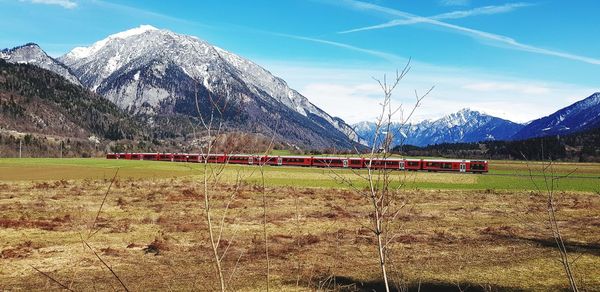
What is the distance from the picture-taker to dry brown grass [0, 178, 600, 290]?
15.7 metres

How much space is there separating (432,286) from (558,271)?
17.5 feet

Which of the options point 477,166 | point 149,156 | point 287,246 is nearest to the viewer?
point 287,246

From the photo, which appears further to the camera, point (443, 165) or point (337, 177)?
point (443, 165)

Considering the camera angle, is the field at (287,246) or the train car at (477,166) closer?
the field at (287,246)

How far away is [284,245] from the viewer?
Result: 22.0 m

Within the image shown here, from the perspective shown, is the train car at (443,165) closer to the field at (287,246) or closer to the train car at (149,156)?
the field at (287,246)

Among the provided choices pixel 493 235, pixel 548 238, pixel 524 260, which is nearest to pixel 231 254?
pixel 524 260

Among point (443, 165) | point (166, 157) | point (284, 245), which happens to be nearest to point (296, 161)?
point (443, 165)

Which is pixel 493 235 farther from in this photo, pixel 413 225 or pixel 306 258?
pixel 306 258

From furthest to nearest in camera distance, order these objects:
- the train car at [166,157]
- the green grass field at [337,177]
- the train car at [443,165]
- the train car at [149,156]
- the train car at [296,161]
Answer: the train car at [149,156] < the train car at [166,157] < the train car at [296,161] < the train car at [443,165] < the green grass field at [337,177]

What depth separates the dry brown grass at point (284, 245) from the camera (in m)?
15.7

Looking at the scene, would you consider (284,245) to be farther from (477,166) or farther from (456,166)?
(477,166)

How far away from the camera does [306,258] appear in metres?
19.2

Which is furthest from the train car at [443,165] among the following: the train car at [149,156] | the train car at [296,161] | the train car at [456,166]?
the train car at [149,156]
